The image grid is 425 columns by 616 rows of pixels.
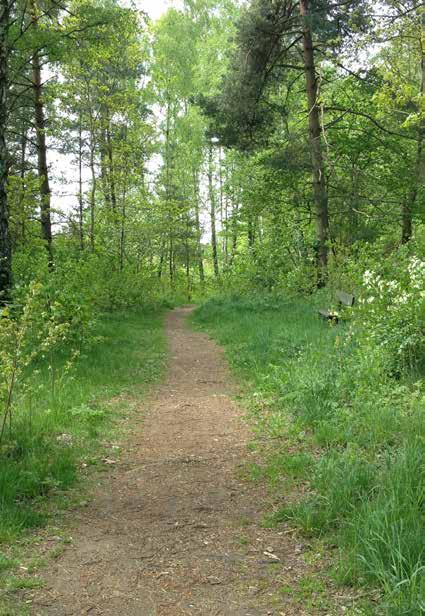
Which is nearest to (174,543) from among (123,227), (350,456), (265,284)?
(350,456)

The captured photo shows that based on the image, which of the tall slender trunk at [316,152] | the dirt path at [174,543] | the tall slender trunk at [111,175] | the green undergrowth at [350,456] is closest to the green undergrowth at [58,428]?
the dirt path at [174,543]

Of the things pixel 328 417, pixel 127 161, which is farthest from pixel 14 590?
pixel 127 161

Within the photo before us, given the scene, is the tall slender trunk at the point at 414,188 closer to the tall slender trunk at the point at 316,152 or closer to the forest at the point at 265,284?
the forest at the point at 265,284

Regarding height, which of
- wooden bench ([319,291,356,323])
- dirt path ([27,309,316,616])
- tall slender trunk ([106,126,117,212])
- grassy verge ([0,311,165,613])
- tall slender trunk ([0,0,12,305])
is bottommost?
dirt path ([27,309,316,616])

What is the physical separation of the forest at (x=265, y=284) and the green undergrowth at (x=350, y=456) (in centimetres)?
2

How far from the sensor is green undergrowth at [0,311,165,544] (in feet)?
12.0

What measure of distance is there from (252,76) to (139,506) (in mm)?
12961

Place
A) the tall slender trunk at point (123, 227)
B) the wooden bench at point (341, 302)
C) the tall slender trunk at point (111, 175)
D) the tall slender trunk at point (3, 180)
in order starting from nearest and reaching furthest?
the tall slender trunk at point (3, 180)
the wooden bench at point (341, 302)
the tall slender trunk at point (111, 175)
the tall slender trunk at point (123, 227)

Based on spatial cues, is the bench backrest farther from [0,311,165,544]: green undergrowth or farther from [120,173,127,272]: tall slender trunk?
[120,173,127,272]: tall slender trunk

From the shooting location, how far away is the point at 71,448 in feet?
15.5

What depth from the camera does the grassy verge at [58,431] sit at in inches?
141

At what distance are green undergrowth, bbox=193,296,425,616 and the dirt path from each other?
0.32 m

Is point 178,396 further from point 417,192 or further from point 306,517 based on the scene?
point 417,192

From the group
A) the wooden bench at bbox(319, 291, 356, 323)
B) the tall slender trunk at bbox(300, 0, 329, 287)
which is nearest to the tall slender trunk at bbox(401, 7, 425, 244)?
the tall slender trunk at bbox(300, 0, 329, 287)
